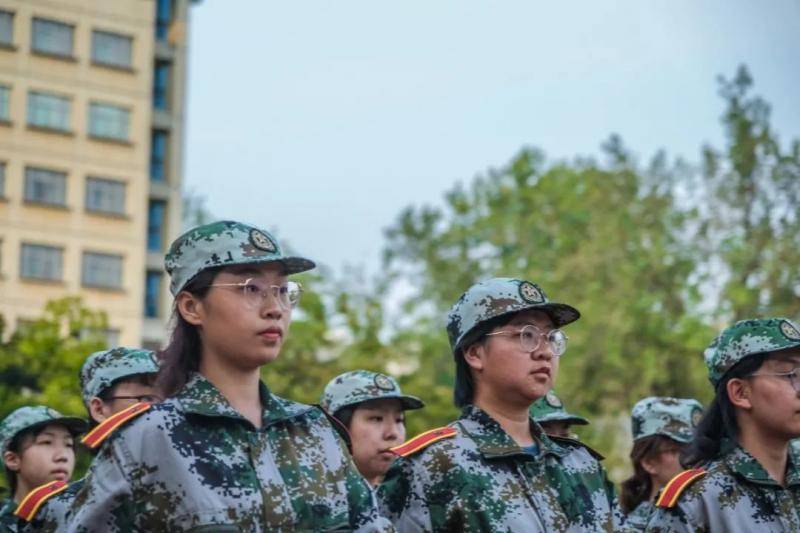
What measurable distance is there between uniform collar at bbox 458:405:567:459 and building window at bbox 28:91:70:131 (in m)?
40.5

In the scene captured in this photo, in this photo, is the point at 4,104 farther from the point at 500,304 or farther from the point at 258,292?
the point at 258,292

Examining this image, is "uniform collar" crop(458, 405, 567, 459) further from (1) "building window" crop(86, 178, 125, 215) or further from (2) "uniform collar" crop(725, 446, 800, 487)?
(1) "building window" crop(86, 178, 125, 215)

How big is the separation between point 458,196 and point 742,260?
602 inches

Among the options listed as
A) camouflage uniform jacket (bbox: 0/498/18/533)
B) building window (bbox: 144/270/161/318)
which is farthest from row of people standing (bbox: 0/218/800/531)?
building window (bbox: 144/270/161/318)

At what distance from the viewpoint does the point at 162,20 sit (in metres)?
49.2

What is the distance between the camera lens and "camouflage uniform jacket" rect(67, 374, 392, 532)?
4.99 metres

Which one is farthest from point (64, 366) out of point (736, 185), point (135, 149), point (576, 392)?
point (135, 149)

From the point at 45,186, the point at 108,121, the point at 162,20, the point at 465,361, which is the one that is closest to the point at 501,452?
the point at 465,361

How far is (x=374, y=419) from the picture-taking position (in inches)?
369

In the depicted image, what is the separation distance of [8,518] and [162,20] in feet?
139

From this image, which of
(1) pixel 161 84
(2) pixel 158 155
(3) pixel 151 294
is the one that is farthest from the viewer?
(1) pixel 161 84

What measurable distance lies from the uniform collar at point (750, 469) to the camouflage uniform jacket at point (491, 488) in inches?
25.3

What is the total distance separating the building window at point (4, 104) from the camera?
44.5 m

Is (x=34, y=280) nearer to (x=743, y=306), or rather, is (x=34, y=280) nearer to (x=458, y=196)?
(x=458, y=196)
